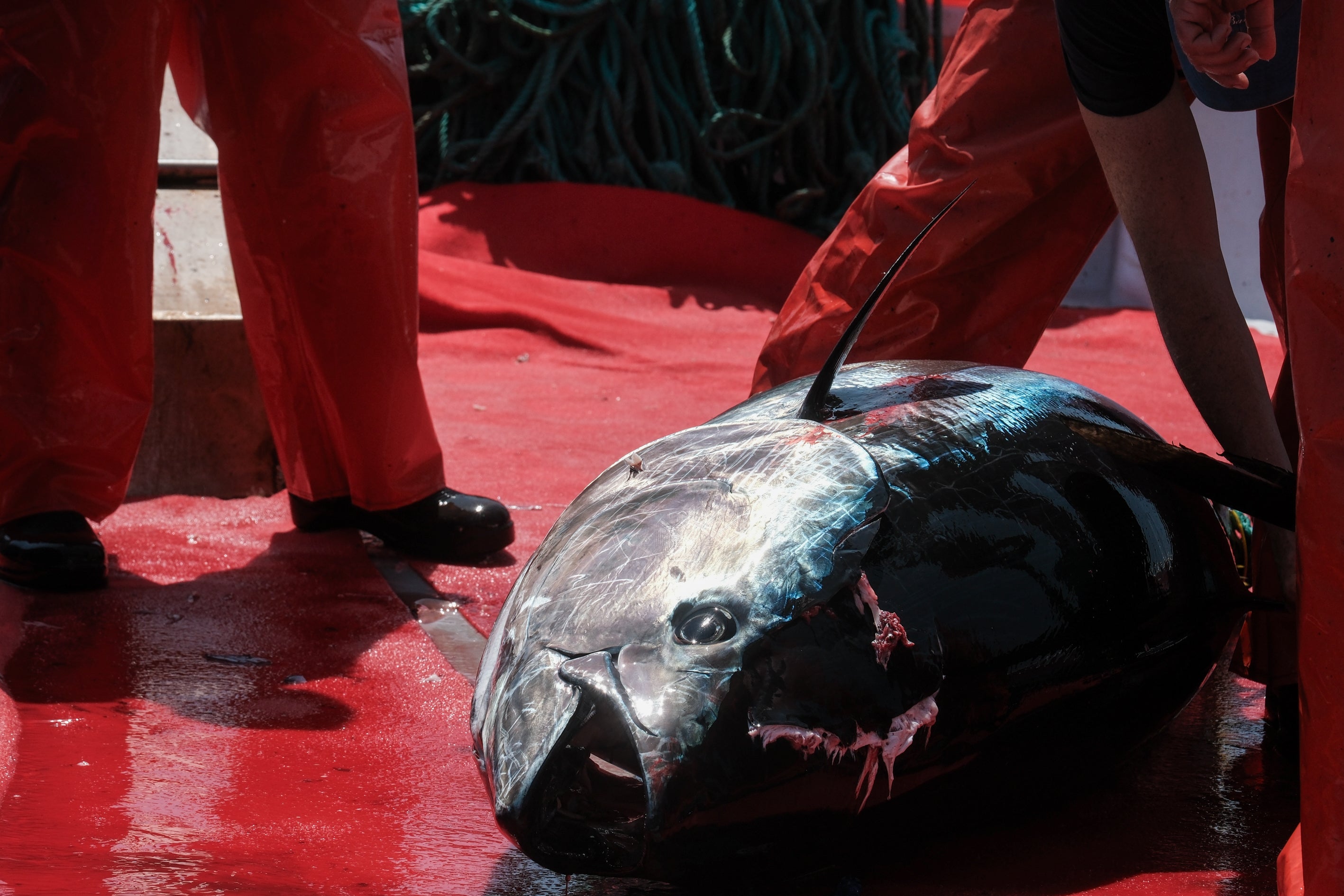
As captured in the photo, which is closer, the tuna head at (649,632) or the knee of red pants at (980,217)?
the tuna head at (649,632)

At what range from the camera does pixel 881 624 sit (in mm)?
1343

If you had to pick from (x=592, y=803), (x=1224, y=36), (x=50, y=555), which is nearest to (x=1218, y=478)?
(x=1224, y=36)

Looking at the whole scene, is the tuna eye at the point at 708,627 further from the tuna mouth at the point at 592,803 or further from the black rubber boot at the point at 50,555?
the black rubber boot at the point at 50,555

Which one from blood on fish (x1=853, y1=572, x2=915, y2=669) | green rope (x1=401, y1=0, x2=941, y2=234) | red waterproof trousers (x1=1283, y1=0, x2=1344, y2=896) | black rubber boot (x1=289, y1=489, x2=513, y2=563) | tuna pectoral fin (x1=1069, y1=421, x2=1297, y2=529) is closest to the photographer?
red waterproof trousers (x1=1283, y1=0, x2=1344, y2=896)

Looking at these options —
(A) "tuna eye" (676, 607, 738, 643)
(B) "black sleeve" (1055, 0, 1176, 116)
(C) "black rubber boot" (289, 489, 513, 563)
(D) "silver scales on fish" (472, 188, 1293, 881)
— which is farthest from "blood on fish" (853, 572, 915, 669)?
(C) "black rubber boot" (289, 489, 513, 563)

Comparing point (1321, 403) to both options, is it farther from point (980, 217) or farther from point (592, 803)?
point (980, 217)

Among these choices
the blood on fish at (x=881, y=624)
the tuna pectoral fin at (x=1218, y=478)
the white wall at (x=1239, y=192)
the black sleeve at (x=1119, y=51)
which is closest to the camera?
the blood on fish at (x=881, y=624)

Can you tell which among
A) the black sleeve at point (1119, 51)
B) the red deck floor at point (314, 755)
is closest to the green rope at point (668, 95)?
the red deck floor at point (314, 755)

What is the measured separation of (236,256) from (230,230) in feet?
0.20

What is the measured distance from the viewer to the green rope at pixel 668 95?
8.47 meters

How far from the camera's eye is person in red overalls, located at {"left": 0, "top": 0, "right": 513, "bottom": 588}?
2.56m

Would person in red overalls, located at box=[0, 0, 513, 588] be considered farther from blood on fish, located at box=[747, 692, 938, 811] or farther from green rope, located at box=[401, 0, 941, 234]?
green rope, located at box=[401, 0, 941, 234]

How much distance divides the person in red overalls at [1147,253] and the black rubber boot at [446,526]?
0.76 metres

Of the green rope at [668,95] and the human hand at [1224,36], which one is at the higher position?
the human hand at [1224,36]
